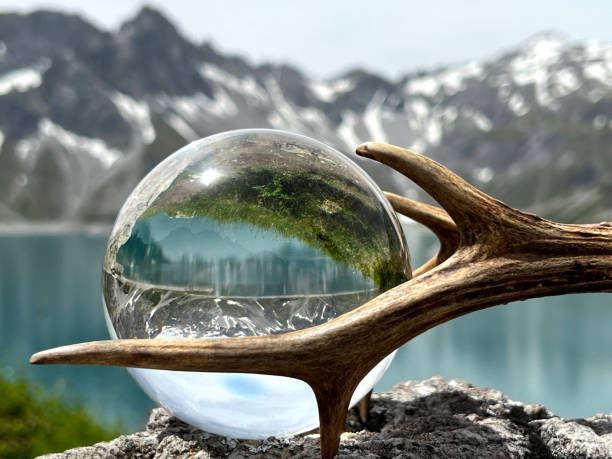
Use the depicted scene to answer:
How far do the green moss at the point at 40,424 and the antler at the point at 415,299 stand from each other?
11.0ft

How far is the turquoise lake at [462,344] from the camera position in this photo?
30188mm

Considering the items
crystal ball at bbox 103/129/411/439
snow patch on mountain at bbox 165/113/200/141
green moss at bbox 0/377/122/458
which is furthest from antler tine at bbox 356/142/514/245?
snow patch on mountain at bbox 165/113/200/141

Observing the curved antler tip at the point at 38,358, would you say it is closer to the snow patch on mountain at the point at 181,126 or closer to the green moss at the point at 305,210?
the green moss at the point at 305,210

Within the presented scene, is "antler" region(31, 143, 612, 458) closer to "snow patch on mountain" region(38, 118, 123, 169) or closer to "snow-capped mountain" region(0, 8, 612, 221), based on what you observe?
"snow-capped mountain" region(0, 8, 612, 221)

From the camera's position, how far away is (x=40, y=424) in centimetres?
569

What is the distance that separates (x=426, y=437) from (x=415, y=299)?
104cm

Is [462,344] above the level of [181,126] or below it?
below

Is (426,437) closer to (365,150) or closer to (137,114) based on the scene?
(365,150)

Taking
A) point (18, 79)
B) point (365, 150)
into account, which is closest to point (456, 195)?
point (365, 150)

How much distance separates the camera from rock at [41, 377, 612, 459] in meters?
2.91

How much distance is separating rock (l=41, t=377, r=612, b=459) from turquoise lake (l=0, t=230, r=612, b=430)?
832 inches

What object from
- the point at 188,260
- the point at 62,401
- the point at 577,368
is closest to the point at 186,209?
Answer: the point at 188,260

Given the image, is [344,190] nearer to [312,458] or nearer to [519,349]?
[312,458]

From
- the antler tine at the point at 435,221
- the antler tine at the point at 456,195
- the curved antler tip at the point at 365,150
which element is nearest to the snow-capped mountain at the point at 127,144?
the antler tine at the point at 435,221
